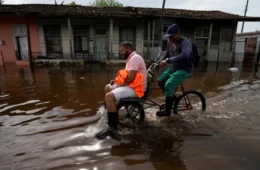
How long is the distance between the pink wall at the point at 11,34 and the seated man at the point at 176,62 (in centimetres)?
1499

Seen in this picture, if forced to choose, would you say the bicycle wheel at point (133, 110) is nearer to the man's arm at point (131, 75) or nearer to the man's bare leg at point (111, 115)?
the man's bare leg at point (111, 115)

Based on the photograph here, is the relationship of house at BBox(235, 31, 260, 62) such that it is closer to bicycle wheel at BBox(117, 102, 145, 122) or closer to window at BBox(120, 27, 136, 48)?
window at BBox(120, 27, 136, 48)

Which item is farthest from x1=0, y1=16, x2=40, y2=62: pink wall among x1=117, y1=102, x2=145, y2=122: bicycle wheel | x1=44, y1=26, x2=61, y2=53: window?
x1=117, y1=102, x2=145, y2=122: bicycle wheel

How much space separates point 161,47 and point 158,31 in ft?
4.55

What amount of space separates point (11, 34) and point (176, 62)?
16.7 m

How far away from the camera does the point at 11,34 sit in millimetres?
15945

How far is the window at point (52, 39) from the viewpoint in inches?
633

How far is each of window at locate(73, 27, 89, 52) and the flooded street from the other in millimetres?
11834

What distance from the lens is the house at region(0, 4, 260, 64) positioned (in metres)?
15.6

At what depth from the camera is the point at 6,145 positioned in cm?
311

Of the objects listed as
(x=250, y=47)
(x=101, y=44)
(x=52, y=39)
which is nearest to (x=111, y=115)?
(x=101, y=44)

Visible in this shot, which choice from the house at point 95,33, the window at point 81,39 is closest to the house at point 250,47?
the house at point 95,33

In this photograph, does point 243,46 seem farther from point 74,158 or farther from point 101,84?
point 74,158

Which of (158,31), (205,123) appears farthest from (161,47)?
(205,123)
